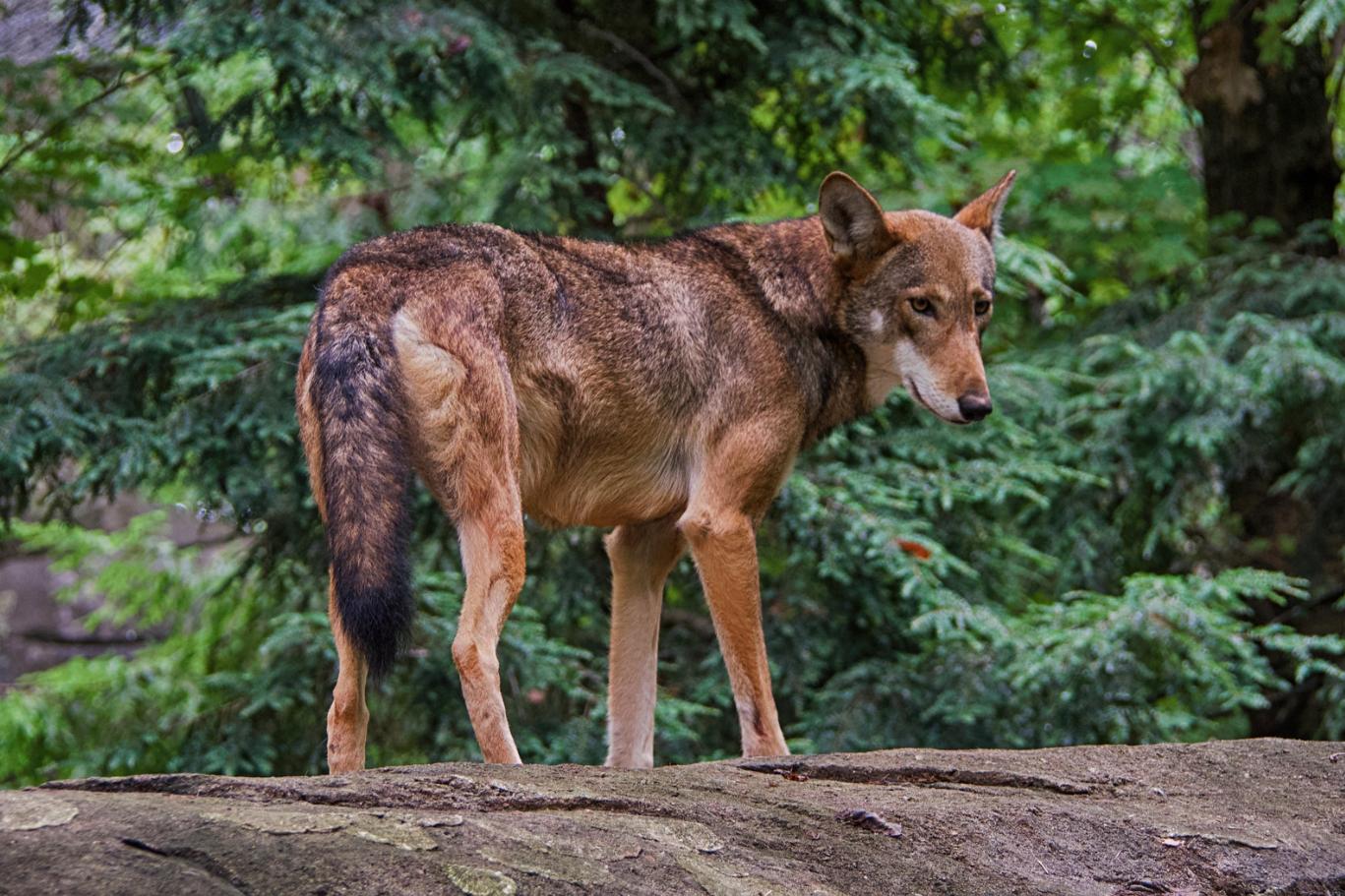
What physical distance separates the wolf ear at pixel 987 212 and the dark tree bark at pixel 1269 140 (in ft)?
18.2

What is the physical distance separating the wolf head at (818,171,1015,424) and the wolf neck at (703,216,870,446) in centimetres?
7

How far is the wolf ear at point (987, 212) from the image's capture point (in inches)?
244

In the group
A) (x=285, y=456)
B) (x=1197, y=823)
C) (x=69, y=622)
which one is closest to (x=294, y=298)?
(x=285, y=456)

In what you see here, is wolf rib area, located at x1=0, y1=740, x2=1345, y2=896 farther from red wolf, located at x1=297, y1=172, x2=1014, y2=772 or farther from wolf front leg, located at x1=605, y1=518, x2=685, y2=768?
wolf front leg, located at x1=605, y1=518, x2=685, y2=768

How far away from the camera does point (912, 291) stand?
5582 mm

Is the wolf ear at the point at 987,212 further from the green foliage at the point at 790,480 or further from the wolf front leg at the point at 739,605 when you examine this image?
the wolf front leg at the point at 739,605

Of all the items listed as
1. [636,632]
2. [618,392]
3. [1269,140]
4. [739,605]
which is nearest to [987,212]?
[618,392]

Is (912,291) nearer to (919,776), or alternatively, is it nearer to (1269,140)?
(919,776)

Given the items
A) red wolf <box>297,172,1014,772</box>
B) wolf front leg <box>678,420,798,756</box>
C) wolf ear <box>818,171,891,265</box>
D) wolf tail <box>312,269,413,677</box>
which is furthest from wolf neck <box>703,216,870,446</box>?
wolf tail <box>312,269,413,677</box>

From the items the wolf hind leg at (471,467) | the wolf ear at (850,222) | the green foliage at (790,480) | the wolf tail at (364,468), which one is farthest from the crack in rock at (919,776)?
the green foliage at (790,480)

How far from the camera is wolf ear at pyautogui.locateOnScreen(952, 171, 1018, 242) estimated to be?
6203mm

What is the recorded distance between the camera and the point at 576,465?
16.7ft

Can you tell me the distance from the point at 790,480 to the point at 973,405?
8.74ft

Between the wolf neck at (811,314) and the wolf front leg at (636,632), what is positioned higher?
the wolf neck at (811,314)
